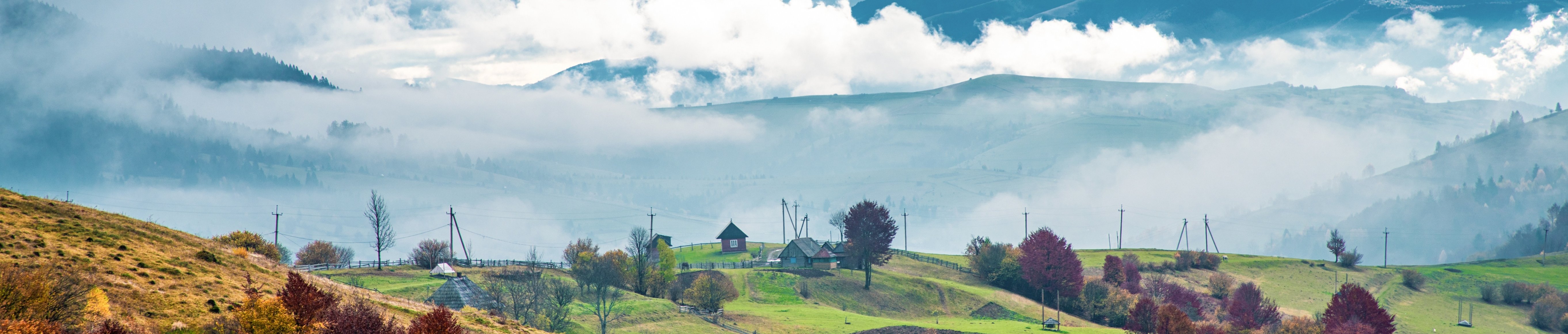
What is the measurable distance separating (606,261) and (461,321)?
4588cm

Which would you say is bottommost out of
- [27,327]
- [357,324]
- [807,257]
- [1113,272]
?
[1113,272]

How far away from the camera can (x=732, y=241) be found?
142 metres

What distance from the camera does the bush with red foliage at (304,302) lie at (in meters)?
32.2

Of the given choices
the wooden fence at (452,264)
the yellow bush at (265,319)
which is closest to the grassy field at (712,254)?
the wooden fence at (452,264)

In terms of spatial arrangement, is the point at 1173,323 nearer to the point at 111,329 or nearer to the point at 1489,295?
the point at 111,329

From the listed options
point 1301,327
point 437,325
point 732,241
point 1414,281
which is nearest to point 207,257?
point 437,325

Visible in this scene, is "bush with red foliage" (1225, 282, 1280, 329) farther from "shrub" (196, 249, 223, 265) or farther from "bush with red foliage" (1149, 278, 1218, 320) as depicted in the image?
"shrub" (196, 249, 223, 265)

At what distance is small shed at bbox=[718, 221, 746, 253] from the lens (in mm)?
141375

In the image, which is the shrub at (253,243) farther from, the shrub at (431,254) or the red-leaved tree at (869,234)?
the red-leaved tree at (869,234)

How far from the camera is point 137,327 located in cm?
2930

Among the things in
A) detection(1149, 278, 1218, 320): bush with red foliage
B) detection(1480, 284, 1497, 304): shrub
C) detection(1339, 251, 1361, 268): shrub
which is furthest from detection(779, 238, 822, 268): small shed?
detection(1480, 284, 1497, 304): shrub

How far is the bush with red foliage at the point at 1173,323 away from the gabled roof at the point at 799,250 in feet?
151

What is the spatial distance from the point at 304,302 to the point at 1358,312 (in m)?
92.1

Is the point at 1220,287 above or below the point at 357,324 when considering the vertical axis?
below
